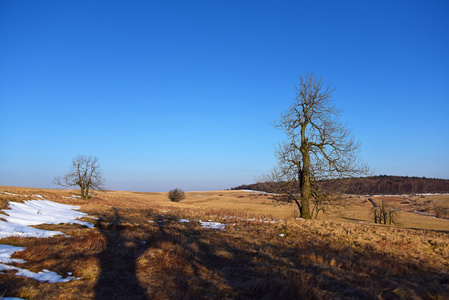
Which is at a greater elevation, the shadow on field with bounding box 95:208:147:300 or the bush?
the shadow on field with bounding box 95:208:147:300

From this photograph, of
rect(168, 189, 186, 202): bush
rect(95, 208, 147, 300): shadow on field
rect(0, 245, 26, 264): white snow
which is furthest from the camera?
rect(168, 189, 186, 202): bush

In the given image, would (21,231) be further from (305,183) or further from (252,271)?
(305,183)

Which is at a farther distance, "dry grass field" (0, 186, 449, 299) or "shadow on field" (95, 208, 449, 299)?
"shadow on field" (95, 208, 449, 299)

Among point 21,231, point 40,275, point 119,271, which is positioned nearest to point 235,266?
point 119,271

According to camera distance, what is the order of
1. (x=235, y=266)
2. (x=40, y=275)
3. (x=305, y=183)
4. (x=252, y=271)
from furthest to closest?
1. (x=305, y=183)
2. (x=235, y=266)
3. (x=252, y=271)
4. (x=40, y=275)

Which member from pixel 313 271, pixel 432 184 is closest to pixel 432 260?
pixel 313 271

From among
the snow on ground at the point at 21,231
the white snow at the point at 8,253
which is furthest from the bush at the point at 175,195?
the white snow at the point at 8,253

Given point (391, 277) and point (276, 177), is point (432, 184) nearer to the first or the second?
point (276, 177)

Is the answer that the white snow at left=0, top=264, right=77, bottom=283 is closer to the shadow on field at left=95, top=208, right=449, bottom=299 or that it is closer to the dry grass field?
the dry grass field

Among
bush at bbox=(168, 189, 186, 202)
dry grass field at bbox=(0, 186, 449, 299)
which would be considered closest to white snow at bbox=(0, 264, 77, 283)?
dry grass field at bbox=(0, 186, 449, 299)

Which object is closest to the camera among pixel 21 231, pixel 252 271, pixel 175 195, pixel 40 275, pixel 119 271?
pixel 40 275

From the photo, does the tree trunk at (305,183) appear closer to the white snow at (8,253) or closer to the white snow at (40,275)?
the white snow at (40,275)

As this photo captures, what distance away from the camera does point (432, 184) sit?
98.2 metres

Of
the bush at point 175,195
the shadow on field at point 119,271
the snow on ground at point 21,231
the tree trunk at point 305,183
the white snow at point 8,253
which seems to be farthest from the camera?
the bush at point 175,195
